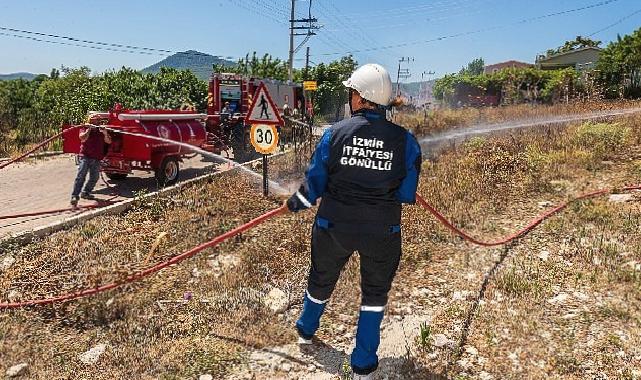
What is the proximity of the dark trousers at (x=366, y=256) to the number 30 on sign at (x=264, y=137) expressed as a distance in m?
3.70

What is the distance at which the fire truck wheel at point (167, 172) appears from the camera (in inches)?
334

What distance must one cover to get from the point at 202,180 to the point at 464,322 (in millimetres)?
5295

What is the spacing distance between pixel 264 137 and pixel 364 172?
4037 mm

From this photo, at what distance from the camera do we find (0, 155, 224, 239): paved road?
670 cm

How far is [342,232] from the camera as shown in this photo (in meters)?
3.08

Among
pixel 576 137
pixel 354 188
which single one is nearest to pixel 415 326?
pixel 354 188

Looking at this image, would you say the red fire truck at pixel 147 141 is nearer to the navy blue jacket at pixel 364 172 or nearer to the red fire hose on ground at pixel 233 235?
the red fire hose on ground at pixel 233 235

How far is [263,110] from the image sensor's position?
6703mm

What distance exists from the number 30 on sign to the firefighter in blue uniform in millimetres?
3671

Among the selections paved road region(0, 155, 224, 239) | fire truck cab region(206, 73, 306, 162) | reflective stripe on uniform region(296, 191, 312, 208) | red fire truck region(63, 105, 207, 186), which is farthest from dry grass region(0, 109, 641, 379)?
fire truck cab region(206, 73, 306, 162)

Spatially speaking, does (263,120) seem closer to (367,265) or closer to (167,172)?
(167,172)

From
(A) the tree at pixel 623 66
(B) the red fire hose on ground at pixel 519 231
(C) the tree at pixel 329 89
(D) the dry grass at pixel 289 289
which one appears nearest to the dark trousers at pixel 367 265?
(D) the dry grass at pixel 289 289

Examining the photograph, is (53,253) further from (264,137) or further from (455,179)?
(455,179)

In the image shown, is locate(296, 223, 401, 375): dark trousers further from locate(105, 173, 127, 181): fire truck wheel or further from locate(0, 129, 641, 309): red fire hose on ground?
locate(105, 173, 127, 181): fire truck wheel
